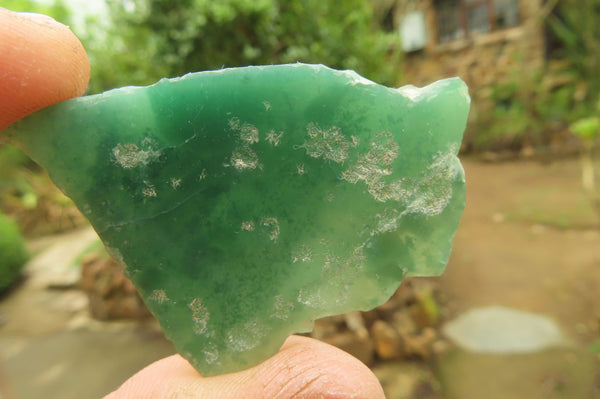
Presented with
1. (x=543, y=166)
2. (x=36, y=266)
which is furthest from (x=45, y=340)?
(x=543, y=166)

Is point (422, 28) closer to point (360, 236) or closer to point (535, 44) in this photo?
point (535, 44)

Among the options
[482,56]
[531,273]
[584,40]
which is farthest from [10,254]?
[584,40]

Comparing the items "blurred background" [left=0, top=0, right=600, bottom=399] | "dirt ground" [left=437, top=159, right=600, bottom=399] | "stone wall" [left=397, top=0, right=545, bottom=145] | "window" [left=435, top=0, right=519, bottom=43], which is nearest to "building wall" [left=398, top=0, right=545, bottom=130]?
"stone wall" [left=397, top=0, right=545, bottom=145]

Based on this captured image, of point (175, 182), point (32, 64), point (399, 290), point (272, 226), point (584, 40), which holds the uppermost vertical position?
point (32, 64)

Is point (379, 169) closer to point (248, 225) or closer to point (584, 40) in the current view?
point (248, 225)

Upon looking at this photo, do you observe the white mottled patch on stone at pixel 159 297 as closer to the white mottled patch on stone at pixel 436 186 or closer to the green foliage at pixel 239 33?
the white mottled patch on stone at pixel 436 186

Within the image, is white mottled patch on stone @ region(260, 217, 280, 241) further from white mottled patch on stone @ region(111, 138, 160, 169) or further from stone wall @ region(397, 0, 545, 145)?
stone wall @ region(397, 0, 545, 145)
